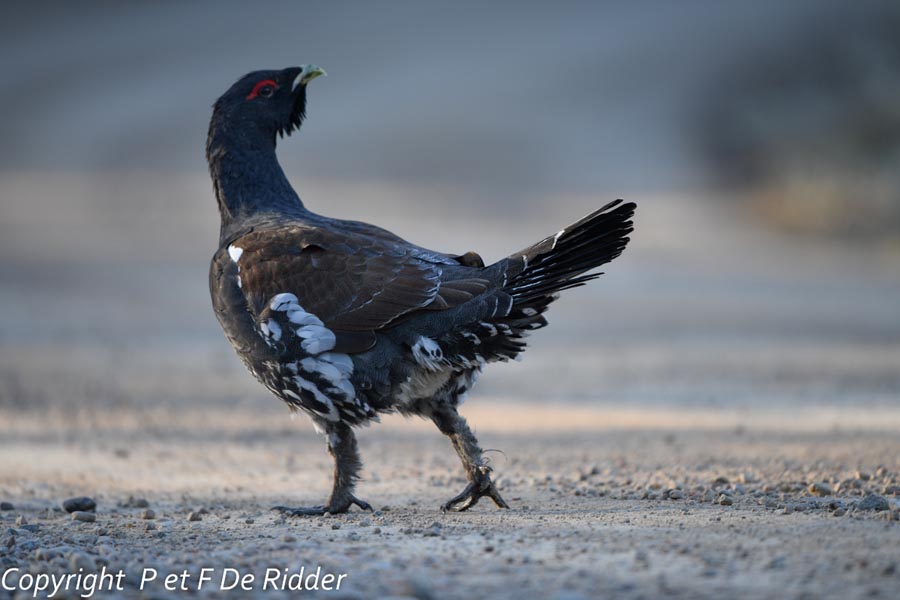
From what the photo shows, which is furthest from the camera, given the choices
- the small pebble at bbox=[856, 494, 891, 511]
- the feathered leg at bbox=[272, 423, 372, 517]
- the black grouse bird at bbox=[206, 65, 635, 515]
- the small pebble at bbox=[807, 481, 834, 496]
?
the feathered leg at bbox=[272, 423, 372, 517]

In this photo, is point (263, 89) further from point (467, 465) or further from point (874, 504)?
point (874, 504)

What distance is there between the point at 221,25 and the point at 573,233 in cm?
6135

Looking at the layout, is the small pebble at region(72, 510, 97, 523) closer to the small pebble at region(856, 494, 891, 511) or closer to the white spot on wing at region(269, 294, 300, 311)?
the white spot on wing at region(269, 294, 300, 311)

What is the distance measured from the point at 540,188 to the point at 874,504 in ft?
104

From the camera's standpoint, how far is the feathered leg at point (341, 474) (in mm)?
7531

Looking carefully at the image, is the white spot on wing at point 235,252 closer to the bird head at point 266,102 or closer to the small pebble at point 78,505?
the bird head at point 266,102

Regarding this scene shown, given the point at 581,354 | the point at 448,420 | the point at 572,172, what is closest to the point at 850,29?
the point at 572,172

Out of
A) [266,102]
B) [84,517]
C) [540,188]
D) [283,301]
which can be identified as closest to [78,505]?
[84,517]

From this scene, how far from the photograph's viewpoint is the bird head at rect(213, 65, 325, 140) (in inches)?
344

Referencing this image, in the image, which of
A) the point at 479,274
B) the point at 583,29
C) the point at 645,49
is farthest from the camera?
the point at 583,29

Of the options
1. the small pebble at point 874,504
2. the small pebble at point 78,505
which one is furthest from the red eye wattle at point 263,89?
the small pebble at point 874,504

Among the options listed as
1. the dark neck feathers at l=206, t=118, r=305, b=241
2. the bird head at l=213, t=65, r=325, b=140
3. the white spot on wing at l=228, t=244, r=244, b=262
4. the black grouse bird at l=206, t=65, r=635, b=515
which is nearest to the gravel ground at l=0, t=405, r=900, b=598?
the black grouse bird at l=206, t=65, r=635, b=515

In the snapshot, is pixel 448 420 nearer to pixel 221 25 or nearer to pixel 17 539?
pixel 17 539

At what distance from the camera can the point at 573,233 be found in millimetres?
6926
